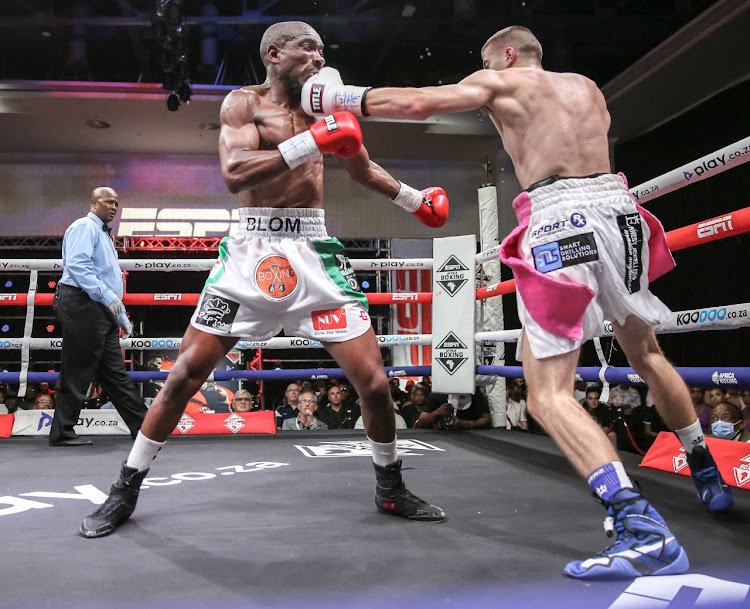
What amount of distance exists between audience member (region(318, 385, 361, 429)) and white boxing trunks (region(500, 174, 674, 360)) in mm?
3277

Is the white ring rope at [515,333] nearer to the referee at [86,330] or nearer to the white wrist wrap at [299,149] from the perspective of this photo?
the referee at [86,330]

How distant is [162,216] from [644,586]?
8661mm

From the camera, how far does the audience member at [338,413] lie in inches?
186

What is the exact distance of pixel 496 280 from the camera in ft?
13.3

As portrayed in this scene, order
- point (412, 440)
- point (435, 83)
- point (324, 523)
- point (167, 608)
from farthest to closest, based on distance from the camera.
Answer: point (435, 83) → point (412, 440) → point (324, 523) → point (167, 608)

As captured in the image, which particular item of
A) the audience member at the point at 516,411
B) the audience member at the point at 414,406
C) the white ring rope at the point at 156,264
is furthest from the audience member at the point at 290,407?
the audience member at the point at 516,411

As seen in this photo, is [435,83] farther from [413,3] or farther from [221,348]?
[221,348]

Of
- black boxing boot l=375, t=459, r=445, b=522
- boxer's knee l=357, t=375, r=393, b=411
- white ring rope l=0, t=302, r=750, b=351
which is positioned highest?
white ring rope l=0, t=302, r=750, b=351

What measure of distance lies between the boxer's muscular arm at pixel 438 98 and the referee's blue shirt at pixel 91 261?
7.26ft

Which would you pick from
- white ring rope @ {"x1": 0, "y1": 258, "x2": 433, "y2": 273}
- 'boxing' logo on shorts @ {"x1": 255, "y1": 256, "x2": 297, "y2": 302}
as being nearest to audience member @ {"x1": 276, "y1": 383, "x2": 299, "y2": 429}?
white ring rope @ {"x1": 0, "y1": 258, "x2": 433, "y2": 273}

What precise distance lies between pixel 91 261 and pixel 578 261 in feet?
8.67

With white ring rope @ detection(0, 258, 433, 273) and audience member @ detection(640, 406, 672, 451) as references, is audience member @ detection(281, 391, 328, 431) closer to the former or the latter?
white ring rope @ detection(0, 258, 433, 273)

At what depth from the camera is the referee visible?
3.30 metres

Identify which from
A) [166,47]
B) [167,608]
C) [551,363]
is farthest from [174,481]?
[166,47]
